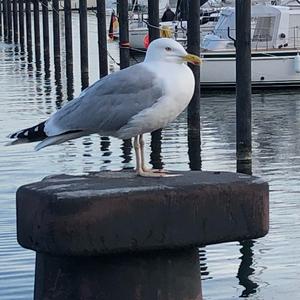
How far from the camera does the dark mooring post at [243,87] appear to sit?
16281 millimetres

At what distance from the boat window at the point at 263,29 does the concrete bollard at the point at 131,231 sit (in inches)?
1099

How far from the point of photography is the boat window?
31656 millimetres

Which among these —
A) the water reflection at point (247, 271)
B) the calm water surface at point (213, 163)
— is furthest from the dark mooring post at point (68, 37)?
the water reflection at point (247, 271)

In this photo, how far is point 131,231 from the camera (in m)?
3.78

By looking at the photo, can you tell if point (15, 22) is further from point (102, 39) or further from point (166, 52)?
point (166, 52)

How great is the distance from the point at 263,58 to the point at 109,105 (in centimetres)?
2528

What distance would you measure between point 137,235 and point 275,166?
13.1 m

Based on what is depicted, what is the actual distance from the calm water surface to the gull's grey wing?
317 cm

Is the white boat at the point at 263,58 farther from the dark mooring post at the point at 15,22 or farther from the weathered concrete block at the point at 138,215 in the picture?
the dark mooring post at the point at 15,22

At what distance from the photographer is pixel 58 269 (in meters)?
3.93

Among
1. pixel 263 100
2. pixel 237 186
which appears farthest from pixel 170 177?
pixel 263 100

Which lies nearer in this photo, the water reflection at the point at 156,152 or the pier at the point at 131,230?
the pier at the point at 131,230

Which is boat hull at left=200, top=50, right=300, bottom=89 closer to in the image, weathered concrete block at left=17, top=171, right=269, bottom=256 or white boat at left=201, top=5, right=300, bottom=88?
white boat at left=201, top=5, right=300, bottom=88

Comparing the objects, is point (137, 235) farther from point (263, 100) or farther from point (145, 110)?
point (263, 100)
